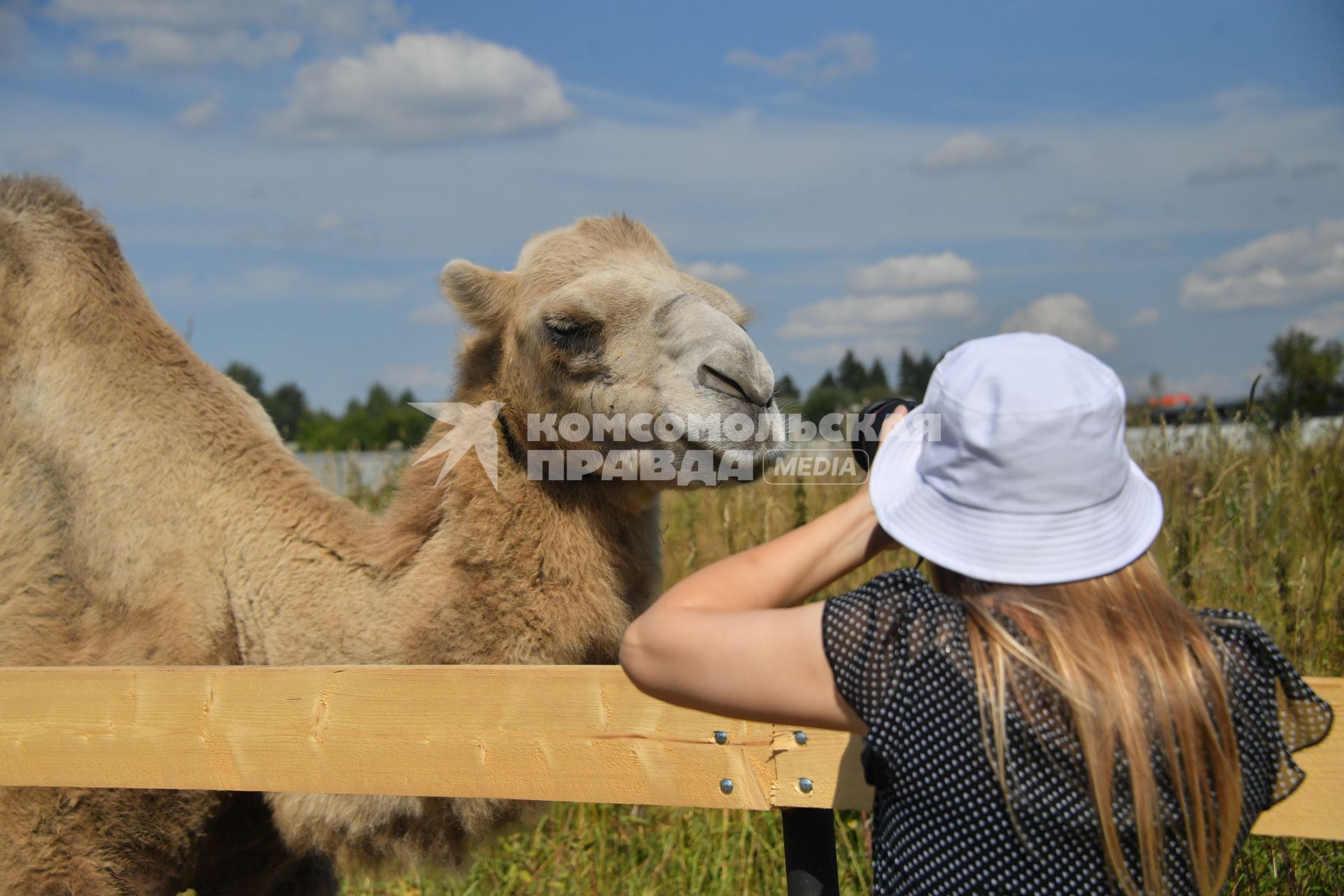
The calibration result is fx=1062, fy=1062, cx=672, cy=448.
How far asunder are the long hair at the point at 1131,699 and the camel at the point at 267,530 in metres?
1.89

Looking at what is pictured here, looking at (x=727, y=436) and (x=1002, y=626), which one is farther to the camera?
(x=727, y=436)

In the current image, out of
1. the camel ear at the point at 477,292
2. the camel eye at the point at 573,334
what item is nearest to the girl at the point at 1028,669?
the camel eye at the point at 573,334

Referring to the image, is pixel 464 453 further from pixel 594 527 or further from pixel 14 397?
pixel 14 397

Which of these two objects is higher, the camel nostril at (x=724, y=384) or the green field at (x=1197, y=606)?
the camel nostril at (x=724, y=384)

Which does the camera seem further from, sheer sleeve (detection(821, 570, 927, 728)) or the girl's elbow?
the girl's elbow

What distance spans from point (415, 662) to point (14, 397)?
1.85m

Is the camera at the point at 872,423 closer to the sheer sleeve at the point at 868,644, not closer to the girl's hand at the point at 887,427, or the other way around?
the girl's hand at the point at 887,427

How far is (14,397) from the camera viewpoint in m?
3.81

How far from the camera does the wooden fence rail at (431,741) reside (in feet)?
7.08

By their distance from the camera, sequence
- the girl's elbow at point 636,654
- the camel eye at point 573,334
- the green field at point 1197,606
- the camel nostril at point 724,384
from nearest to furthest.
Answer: the girl's elbow at point 636,654 → the camel nostril at point 724,384 → the camel eye at point 573,334 → the green field at point 1197,606

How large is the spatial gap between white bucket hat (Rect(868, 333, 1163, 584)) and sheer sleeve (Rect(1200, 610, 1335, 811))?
22 cm

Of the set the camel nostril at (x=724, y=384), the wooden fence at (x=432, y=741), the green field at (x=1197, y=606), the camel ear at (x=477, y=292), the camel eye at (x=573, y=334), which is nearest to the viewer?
the wooden fence at (x=432, y=741)

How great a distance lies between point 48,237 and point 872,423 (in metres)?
3.42

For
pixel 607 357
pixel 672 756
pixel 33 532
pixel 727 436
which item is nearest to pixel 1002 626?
pixel 672 756
